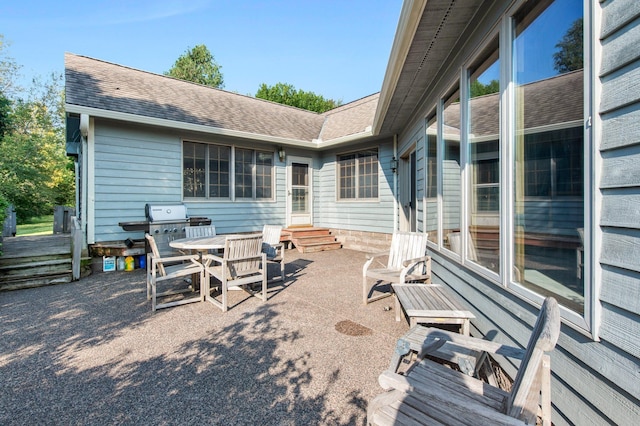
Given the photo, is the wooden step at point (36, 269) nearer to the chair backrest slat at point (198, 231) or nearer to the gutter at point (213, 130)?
the chair backrest slat at point (198, 231)

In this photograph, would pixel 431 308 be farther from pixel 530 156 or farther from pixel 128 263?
pixel 128 263

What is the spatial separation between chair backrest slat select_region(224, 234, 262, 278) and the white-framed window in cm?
254

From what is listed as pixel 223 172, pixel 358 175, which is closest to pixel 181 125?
pixel 223 172

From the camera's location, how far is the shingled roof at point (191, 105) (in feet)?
20.1

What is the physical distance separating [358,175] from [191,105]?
4.59 m

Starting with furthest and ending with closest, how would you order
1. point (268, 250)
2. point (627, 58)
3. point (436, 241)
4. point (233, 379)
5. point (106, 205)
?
point (106, 205), point (268, 250), point (436, 241), point (233, 379), point (627, 58)

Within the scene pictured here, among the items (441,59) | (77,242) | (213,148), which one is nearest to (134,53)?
(213,148)

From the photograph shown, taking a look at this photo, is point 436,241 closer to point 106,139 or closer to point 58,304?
point 58,304

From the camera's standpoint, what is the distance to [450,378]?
5.34ft

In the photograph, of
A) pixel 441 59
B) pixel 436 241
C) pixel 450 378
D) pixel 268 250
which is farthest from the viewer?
pixel 268 250

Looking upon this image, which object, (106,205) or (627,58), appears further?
(106,205)

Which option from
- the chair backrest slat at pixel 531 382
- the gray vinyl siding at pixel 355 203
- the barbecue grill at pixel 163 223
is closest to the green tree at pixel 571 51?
the chair backrest slat at pixel 531 382

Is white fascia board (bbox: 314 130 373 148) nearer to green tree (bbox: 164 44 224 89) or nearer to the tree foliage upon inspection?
the tree foliage

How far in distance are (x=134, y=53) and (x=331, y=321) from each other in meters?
23.5
